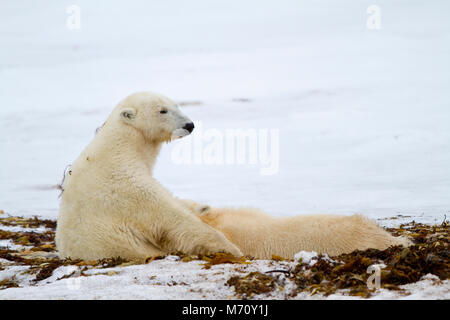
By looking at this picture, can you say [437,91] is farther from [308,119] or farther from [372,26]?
[372,26]

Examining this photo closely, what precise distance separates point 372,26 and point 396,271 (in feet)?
62.6

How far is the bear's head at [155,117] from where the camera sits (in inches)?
191

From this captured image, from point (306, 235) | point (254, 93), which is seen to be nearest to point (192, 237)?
point (306, 235)

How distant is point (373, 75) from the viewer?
643 inches

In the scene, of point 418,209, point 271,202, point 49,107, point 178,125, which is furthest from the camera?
point 49,107

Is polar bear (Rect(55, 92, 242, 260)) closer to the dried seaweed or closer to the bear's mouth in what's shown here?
the bear's mouth

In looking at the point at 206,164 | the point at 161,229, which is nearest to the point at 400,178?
the point at 206,164

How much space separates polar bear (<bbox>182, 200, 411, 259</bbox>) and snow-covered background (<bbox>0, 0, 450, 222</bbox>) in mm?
2355

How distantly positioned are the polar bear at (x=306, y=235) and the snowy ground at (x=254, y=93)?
736 mm

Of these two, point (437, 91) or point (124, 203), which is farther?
point (437, 91)

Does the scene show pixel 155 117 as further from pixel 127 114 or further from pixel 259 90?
pixel 259 90

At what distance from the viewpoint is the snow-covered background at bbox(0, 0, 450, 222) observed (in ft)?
29.2

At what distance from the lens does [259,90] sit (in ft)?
53.9

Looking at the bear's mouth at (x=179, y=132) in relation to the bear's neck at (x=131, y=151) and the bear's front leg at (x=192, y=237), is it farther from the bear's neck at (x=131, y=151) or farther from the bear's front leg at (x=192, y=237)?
the bear's front leg at (x=192, y=237)
